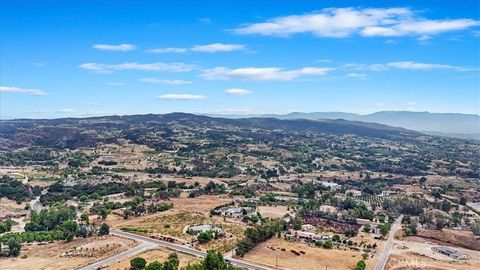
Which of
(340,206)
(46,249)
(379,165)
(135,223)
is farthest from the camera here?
(379,165)

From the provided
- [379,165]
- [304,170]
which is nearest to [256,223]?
[304,170]

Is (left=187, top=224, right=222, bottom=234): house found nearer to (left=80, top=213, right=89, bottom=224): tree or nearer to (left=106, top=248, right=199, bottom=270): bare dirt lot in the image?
(left=106, top=248, right=199, bottom=270): bare dirt lot

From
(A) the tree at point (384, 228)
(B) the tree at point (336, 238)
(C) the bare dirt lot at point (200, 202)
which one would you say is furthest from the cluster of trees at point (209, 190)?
(A) the tree at point (384, 228)

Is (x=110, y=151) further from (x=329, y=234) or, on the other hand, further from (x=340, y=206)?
(x=329, y=234)

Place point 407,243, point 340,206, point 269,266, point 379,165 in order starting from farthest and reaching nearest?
point 379,165, point 340,206, point 407,243, point 269,266

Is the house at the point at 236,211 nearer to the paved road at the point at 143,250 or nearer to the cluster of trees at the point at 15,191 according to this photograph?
the paved road at the point at 143,250
